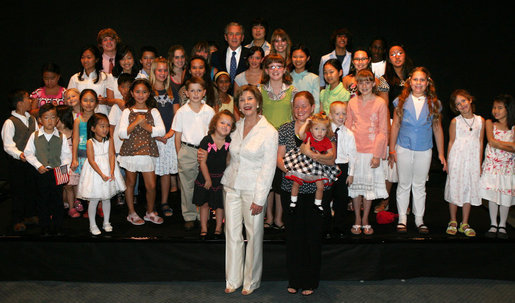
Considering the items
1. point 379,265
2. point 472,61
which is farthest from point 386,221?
point 472,61

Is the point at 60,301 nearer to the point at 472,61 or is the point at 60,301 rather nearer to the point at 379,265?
the point at 379,265

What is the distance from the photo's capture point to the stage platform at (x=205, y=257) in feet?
13.4

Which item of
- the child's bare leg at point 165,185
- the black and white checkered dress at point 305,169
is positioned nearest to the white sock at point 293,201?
the black and white checkered dress at point 305,169

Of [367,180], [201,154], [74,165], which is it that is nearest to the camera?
[201,154]

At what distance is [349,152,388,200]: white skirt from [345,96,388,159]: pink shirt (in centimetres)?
9

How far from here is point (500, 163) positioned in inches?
168

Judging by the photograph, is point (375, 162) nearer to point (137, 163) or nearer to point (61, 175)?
point (137, 163)

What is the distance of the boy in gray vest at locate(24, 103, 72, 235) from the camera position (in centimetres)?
416

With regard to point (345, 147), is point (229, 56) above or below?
above

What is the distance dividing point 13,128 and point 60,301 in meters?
1.54

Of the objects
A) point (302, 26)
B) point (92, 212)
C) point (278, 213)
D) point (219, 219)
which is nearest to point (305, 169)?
point (278, 213)

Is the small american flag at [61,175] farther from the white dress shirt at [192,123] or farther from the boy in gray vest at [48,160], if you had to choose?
the white dress shirt at [192,123]

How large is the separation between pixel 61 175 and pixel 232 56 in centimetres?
205

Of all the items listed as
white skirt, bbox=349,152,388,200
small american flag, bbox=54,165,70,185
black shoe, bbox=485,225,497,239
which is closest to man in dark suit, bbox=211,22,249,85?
white skirt, bbox=349,152,388,200
